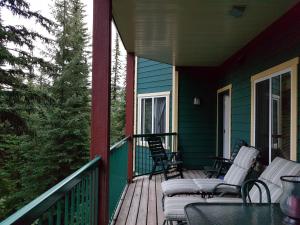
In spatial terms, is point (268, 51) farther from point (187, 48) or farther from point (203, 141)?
point (203, 141)

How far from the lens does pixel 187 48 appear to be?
604 centimetres

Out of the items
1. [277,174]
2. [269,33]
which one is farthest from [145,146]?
[277,174]

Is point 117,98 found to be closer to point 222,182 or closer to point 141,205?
point 141,205

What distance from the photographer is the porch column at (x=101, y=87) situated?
2992mm

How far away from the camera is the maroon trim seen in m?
3.80

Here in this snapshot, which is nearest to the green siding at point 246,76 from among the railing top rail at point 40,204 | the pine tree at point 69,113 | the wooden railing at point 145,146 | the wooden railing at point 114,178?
the wooden railing at point 145,146

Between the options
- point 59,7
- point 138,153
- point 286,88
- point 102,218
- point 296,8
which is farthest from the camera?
point 59,7

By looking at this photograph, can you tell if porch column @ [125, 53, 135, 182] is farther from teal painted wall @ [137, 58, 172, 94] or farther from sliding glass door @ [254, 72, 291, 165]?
teal painted wall @ [137, 58, 172, 94]

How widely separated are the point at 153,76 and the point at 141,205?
561cm

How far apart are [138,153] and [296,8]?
23.6 feet

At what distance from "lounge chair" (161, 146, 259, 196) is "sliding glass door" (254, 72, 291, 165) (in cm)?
41

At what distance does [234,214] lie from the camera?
5.93 feet

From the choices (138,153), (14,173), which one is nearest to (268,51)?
(138,153)

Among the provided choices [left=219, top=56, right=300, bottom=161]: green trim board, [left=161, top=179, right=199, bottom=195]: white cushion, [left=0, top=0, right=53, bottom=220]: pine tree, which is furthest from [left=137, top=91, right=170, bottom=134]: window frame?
[left=161, top=179, right=199, bottom=195]: white cushion
